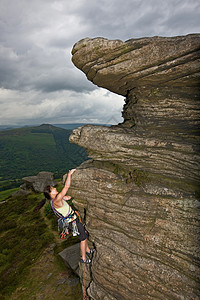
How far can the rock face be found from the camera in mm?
10328

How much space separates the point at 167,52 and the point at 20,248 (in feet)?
103

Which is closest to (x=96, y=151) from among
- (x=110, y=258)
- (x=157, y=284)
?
(x=110, y=258)

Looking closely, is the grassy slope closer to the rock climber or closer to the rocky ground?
the rocky ground

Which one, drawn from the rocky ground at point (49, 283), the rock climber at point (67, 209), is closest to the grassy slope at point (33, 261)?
the rocky ground at point (49, 283)

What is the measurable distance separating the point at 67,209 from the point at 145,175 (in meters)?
6.83

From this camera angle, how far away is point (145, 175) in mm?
11867

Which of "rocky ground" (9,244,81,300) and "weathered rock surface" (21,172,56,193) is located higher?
"rocky ground" (9,244,81,300)

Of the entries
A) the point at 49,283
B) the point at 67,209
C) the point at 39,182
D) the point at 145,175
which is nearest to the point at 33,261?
the point at 49,283

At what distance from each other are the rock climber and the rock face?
0.88 meters

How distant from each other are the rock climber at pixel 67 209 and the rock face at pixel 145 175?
34.7 inches

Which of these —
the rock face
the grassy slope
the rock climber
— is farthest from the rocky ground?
the rock climber

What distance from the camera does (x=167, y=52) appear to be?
37.4 ft

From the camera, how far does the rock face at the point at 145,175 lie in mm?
10328

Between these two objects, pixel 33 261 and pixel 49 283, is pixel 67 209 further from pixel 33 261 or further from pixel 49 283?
pixel 33 261
